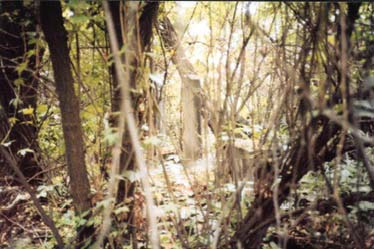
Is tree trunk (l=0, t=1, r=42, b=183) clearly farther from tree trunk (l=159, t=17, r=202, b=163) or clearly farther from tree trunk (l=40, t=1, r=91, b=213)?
tree trunk (l=159, t=17, r=202, b=163)

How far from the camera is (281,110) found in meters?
2.07

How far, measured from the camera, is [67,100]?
2.20 meters

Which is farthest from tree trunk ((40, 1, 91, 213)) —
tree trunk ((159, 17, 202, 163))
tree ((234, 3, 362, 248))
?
tree ((234, 3, 362, 248))

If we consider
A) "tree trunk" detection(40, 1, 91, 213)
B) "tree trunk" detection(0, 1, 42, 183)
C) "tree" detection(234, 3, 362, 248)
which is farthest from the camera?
"tree trunk" detection(0, 1, 42, 183)

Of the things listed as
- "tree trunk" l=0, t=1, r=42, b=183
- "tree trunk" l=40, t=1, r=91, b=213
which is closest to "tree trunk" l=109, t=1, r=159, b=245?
"tree trunk" l=40, t=1, r=91, b=213

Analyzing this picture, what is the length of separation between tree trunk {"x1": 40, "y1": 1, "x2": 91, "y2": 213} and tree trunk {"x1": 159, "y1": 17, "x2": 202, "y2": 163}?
2.10 feet

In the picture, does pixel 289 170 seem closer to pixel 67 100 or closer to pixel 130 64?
pixel 130 64

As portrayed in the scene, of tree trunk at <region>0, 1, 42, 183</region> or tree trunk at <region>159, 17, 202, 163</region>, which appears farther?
tree trunk at <region>0, 1, 42, 183</region>

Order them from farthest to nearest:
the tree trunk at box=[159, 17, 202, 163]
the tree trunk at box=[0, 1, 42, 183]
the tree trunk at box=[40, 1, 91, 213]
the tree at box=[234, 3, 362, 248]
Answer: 1. the tree trunk at box=[0, 1, 42, 183]
2. the tree trunk at box=[159, 17, 202, 163]
3. the tree trunk at box=[40, 1, 91, 213]
4. the tree at box=[234, 3, 362, 248]

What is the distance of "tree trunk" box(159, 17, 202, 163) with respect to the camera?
2.58 meters

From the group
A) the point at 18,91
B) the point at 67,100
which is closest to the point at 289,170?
the point at 67,100

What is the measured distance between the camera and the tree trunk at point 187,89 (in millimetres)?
2582

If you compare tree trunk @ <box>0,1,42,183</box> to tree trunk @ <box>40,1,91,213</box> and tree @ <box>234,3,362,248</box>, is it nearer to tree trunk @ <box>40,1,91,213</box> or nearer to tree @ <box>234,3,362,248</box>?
tree trunk @ <box>40,1,91,213</box>

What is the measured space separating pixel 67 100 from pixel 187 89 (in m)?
0.83
